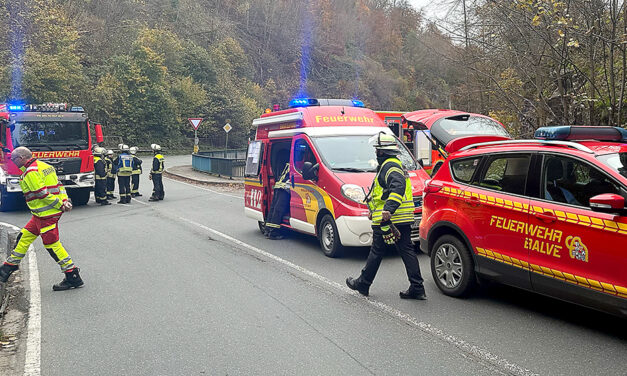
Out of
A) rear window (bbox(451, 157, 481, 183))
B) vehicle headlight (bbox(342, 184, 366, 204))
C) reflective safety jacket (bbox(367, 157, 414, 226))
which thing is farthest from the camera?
vehicle headlight (bbox(342, 184, 366, 204))

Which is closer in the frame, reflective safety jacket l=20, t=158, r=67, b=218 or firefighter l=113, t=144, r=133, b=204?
reflective safety jacket l=20, t=158, r=67, b=218

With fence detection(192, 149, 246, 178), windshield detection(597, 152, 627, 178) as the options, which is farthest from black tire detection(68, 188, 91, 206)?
windshield detection(597, 152, 627, 178)

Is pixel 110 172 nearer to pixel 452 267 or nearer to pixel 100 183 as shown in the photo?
pixel 100 183

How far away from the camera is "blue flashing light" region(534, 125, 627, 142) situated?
538 centimetres

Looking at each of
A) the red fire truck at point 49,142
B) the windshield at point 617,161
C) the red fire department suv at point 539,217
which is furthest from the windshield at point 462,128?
the red fire truck at point 49,142

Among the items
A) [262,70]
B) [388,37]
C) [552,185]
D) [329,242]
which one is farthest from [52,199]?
[388,37]

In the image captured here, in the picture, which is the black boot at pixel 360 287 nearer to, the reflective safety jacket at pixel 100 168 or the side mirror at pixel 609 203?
the side mirror at pixel 609 203

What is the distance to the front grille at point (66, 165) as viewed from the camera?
14969 mm

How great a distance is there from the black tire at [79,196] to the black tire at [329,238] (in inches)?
412

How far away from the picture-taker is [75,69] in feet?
Result: 138

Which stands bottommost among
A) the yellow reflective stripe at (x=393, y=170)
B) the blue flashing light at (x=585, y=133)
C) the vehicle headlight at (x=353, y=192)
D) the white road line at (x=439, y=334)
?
the white road line at (x=439, y=334)

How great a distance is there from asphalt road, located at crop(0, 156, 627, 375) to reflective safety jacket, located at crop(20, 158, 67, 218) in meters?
1.04

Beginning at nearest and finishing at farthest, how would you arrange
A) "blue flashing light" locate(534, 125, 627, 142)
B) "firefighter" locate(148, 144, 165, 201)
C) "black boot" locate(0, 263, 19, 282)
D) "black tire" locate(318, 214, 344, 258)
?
"blue flashing light" locate(534, 125, 627, 142) < "black boot" locate(0, 263, 19, 282) < "black tire" locate(318, 214, 344, 258) < "firefighter" locate(148, 144, 165, 201)

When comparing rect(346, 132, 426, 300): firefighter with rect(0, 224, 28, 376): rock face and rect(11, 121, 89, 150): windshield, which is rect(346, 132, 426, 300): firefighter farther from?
rect(11, 121, 89, 150): windshield
